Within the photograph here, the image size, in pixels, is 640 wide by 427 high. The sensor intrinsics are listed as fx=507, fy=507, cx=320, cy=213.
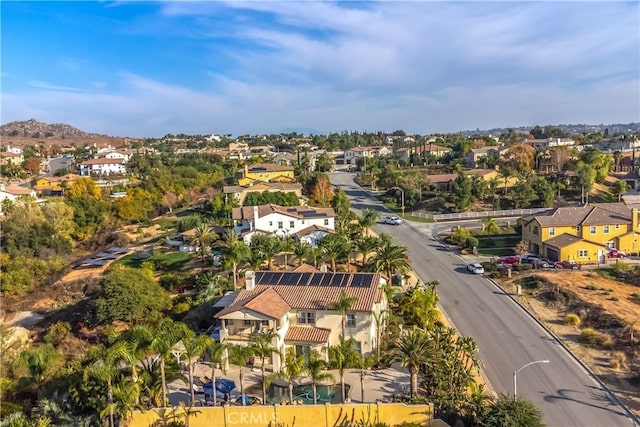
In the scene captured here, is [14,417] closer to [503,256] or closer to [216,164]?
[503,256]

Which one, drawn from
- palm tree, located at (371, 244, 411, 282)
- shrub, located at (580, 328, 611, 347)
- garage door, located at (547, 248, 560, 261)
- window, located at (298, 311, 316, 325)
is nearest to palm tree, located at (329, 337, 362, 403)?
window, located at (298, 311, 316, 325)

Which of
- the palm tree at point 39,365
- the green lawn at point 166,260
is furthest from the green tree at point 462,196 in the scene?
the palm tree at point 39,365

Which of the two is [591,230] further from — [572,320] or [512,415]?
[512,415]

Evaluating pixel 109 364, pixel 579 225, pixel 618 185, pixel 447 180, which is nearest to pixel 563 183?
pixel 618 185

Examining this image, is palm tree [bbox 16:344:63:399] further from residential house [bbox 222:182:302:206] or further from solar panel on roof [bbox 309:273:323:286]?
residential house [bbox 222:182:302:206]

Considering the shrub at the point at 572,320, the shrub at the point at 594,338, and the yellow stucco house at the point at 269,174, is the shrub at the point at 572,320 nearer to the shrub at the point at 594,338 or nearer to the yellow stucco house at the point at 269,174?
the shrub at the point at 594,338

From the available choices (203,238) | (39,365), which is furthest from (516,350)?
(203,238)
